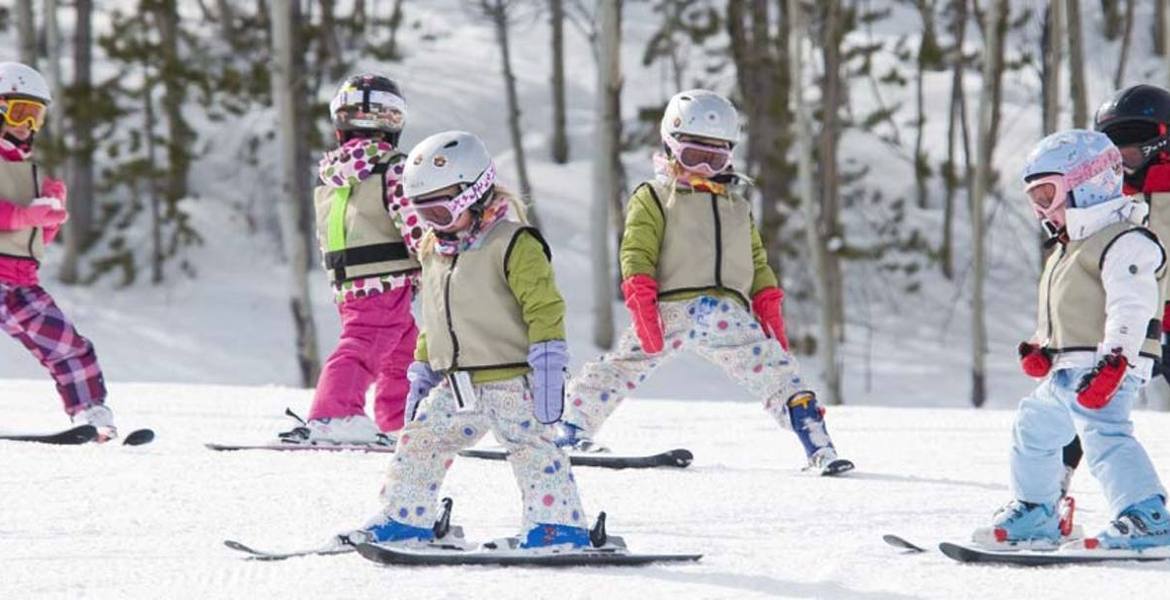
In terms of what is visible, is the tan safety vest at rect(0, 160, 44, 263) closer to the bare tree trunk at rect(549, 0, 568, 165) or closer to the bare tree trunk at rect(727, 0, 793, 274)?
the bare tree trunk at rect(727, 0, 793, 274)

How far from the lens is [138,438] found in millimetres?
8180

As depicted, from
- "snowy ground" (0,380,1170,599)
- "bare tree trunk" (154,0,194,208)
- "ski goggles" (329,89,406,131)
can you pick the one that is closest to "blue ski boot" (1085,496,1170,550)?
"snowy ground" (0,380,1170,599)

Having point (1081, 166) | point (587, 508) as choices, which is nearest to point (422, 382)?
point (587, 508)

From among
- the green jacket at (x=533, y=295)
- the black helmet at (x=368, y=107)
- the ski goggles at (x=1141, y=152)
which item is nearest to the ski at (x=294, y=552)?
the green jacket at (x=533, y=295)

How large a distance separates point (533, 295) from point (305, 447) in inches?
119

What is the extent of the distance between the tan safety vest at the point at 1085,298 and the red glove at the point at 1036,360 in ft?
0.10

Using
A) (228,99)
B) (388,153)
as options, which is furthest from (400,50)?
(388,153)

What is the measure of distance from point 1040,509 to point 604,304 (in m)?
15.6

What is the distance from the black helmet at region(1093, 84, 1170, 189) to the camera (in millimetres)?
6516

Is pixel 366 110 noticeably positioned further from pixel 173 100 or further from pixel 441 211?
pixel 173 100

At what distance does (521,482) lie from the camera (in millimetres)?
5520

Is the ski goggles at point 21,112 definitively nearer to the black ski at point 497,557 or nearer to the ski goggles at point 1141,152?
the black ski at point 497,557

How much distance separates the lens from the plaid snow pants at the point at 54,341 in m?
8.16

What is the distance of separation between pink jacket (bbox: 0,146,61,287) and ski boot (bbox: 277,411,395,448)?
1.32 m
